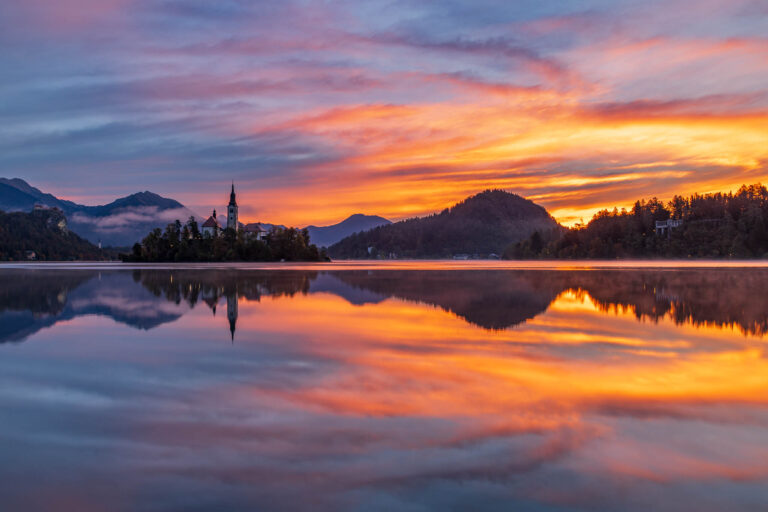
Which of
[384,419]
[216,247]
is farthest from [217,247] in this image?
[384,419]

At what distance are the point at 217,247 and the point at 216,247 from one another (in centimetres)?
24

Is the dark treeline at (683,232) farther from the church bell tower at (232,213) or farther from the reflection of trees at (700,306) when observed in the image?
the reflection of trees at (700,306)

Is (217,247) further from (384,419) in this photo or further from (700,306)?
(384,419)

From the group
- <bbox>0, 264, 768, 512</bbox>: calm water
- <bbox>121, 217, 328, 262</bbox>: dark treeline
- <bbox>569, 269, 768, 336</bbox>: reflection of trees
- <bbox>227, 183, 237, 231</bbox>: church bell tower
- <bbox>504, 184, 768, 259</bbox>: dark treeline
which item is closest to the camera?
→ <bbox>0, 264, 768, 512</bbox>: calm water

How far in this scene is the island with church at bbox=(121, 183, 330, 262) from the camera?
431ft

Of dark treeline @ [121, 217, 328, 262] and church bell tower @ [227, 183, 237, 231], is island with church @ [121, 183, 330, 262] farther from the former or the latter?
church bell tower @ [227, 183, 237, 231]

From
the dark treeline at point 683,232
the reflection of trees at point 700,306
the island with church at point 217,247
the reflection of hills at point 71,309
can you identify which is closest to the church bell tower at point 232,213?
the island with church at point 217,247

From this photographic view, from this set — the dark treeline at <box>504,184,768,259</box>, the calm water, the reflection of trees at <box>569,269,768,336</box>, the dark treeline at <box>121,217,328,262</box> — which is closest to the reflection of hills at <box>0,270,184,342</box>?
the calm water

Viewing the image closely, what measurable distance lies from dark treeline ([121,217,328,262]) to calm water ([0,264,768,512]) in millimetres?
120446

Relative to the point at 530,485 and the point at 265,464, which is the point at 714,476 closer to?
the point at 530,485

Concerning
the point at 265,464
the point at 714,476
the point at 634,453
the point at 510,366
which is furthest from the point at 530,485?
the point at 510,366

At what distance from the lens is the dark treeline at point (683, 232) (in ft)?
495

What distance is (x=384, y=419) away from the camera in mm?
6898

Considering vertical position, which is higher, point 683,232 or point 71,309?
point 683,232
